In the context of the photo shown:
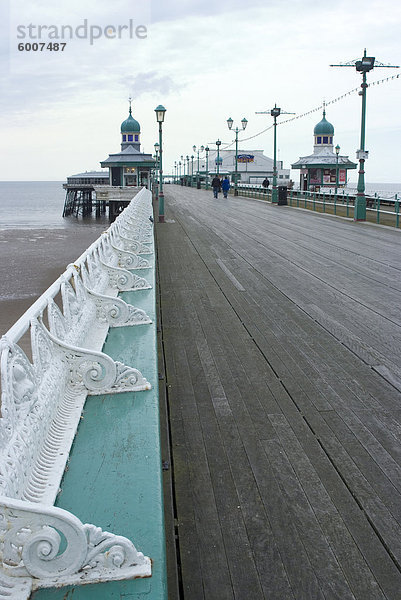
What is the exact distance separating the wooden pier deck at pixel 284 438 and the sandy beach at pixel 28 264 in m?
9.65

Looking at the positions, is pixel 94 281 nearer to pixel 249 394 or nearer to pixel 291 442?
pixel 249 394

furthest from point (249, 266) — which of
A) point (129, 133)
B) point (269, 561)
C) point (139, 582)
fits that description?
point (129, 133)

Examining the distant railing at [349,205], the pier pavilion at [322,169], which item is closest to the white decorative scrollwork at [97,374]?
the distant railing at [349,205]

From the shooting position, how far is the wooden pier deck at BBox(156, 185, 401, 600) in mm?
2932

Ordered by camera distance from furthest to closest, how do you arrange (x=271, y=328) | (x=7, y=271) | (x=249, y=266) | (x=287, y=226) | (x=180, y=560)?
1. (x=7, y=271)
2. (x=287, y=226)
3. (x=249, y=266)
4. (x=271, y=328)
5. (x=180, y=560)

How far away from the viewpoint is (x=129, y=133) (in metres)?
83.8

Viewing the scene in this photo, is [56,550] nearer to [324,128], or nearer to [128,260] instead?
[128,260]

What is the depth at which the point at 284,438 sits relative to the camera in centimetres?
423

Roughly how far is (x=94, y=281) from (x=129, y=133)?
8186 centimetres

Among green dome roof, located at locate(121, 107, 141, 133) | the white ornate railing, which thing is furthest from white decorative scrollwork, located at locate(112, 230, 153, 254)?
green dome roof, located at locate(121, 107, 141, 133)

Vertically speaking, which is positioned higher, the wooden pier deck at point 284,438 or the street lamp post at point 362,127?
the street lamp post at point 362,127

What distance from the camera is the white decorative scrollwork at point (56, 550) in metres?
2.13

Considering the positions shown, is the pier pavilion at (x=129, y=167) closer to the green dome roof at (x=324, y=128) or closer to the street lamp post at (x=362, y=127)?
the green dome roof at (x=324, y=128)

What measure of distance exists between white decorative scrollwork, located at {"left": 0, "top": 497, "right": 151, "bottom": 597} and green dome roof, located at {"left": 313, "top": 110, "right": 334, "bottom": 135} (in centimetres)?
7092
